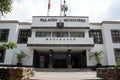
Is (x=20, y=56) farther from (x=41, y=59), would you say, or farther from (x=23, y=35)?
(x=41, y=59)

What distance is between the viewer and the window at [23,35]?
2272cm

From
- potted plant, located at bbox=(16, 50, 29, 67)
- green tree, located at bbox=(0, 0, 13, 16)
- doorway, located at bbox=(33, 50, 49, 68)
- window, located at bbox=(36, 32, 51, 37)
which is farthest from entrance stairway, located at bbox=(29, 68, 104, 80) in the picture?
window, located at bbox=(36, 32, 51, 37)

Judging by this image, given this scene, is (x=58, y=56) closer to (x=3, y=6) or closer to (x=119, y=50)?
(x=119, y=50)

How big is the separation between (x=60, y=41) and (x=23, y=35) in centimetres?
576

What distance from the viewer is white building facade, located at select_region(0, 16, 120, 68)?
69.2ft

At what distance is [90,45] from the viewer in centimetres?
2078

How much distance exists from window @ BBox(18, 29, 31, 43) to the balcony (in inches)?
75.9

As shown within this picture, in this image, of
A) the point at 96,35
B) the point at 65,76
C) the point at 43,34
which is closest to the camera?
the point at 65,76

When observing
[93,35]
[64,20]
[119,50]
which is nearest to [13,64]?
[64,20]

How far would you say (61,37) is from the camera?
71.4 ft

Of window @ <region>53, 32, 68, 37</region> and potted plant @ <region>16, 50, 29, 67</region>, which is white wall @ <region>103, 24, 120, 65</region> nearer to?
window @ <region>53, 32, 68, 37</region>

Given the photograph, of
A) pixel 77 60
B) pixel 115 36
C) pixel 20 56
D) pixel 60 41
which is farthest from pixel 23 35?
pixel 115 36


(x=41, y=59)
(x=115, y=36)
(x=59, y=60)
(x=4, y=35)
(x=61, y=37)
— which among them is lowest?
(x=59, y=60)

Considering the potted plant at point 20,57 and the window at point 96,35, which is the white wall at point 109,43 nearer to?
the window at point 96,35
